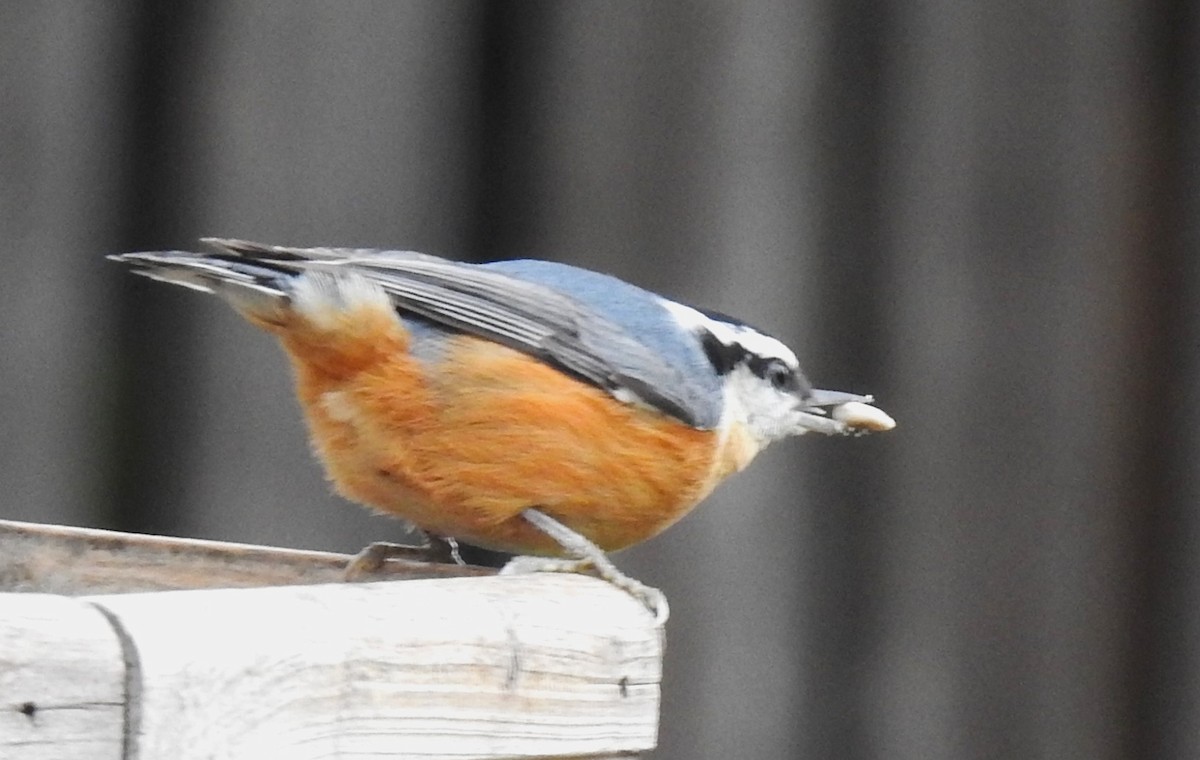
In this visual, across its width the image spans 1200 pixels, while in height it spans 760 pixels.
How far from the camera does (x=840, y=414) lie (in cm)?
261

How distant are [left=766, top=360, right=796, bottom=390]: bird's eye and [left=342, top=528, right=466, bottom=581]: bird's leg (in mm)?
552

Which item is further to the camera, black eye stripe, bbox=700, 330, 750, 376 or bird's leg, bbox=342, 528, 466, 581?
black eye stripe, bbox=700, 330, 750, 376

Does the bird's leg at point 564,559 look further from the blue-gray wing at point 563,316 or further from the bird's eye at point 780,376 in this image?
the bird's eye at point 780,376

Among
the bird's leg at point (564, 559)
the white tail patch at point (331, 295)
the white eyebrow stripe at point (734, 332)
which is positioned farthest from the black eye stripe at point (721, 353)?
the white tail patch at point (331, 295)

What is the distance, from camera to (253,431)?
2500 mm

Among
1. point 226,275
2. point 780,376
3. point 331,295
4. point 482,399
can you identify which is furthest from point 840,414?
point 226,275

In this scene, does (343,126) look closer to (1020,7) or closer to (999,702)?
(1020,7)

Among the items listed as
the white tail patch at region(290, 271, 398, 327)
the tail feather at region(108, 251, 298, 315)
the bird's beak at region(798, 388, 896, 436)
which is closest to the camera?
the tail feather at region(108, 251, 298, 315)

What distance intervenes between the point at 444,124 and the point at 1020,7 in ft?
2.99

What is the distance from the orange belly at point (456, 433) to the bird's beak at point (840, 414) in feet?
1.21

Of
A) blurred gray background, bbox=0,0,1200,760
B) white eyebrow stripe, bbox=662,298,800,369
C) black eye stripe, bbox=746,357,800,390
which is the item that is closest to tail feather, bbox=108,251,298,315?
blurred gray background, bbox=0,0,1200,760

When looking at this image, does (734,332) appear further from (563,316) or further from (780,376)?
(563,316)

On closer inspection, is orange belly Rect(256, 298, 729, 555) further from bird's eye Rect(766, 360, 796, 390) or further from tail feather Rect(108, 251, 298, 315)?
bird's eye Rect(766, 360, 796, 390)

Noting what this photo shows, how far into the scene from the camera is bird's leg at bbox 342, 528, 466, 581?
7.33ft
